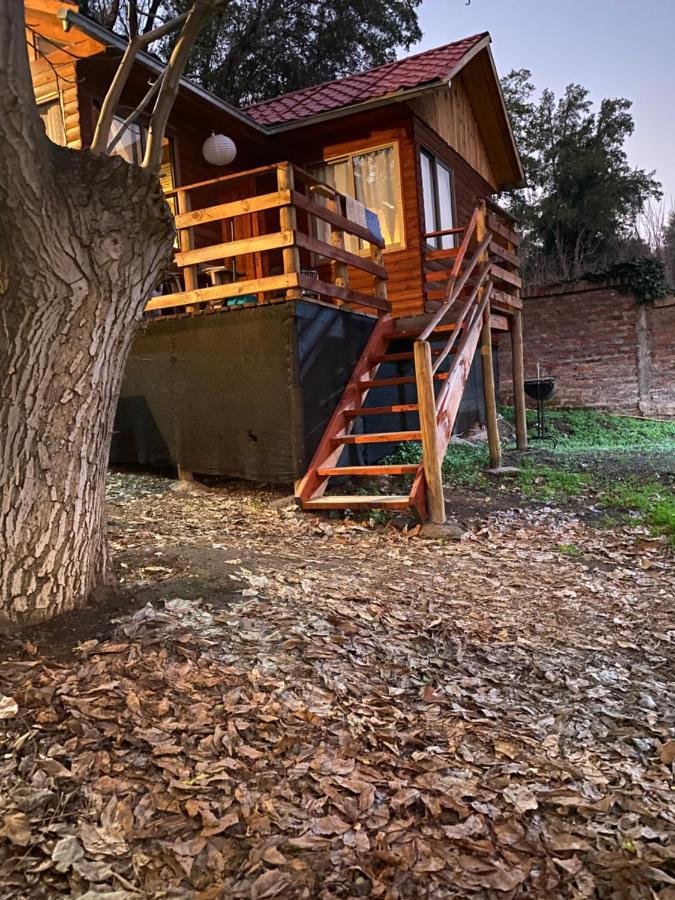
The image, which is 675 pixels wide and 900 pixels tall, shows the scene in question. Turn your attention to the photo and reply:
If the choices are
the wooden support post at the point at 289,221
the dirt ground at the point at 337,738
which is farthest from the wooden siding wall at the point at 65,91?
the dirt ground at the point at 337,738

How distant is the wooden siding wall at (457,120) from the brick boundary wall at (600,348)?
3.11 m

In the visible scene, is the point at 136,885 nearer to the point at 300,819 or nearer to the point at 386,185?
the point at 300,819

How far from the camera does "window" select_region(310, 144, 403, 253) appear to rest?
10109mm

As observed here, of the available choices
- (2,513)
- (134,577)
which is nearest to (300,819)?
(2,513)

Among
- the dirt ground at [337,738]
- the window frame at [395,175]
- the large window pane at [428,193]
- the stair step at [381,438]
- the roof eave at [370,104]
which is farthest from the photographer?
the large window pane at [428,193]

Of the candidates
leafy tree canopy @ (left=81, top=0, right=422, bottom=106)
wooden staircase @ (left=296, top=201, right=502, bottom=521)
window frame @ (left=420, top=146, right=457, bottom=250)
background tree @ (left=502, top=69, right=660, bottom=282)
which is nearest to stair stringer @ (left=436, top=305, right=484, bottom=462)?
wooden staircase @ (left=296, top=201, right=502, bottom=521)

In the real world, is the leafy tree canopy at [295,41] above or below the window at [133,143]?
above

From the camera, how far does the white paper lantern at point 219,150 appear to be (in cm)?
965

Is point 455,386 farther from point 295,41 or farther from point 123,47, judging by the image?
point 295,41

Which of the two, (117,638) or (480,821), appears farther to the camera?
(117,638)

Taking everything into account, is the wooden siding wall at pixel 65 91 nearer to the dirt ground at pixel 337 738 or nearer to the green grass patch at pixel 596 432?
the dirt ground at pixel 337 738

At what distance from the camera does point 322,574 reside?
421 cm

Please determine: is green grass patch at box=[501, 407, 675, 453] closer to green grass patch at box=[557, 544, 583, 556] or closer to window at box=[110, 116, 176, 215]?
green grass patch at box=[557, 544, 583, 556]

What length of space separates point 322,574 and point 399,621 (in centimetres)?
84
